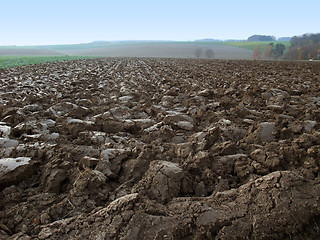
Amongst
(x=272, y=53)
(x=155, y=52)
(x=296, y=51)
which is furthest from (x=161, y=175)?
(x=155, y=52)

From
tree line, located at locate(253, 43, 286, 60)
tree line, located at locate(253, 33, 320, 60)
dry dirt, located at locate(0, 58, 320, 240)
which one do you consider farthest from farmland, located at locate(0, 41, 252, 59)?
dry dirt, located at locate(0, 58, 320, 240)

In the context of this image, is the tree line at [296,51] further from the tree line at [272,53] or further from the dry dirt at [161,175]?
the dry dirt at [161,175]

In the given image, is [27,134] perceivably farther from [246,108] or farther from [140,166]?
[246,108]

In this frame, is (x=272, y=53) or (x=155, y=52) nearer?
(x=272, y=53)

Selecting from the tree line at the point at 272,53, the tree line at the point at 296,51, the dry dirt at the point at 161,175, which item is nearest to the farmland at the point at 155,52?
the tree line at the point at 272,53

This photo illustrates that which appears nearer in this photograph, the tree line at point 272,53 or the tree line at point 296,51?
the tree line at point 296,51

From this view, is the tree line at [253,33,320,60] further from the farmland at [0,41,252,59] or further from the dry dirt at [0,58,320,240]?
the dry dirt at [0,58,320,240]

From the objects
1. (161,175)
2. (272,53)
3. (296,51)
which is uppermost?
(296,51)

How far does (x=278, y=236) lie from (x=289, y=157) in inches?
35.5

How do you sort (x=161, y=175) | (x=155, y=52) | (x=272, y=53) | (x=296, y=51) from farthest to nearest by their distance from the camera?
(x=155, y=52) → (x=272, y=53) → (x=296, y=51) → (x=161, y=175)

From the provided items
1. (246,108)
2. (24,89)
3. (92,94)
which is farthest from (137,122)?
(24,89)

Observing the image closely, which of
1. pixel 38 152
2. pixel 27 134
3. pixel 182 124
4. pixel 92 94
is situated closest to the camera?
pixel 38 152

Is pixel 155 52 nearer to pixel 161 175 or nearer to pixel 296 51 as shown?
pixel 296 51

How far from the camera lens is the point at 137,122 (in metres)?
2.92
